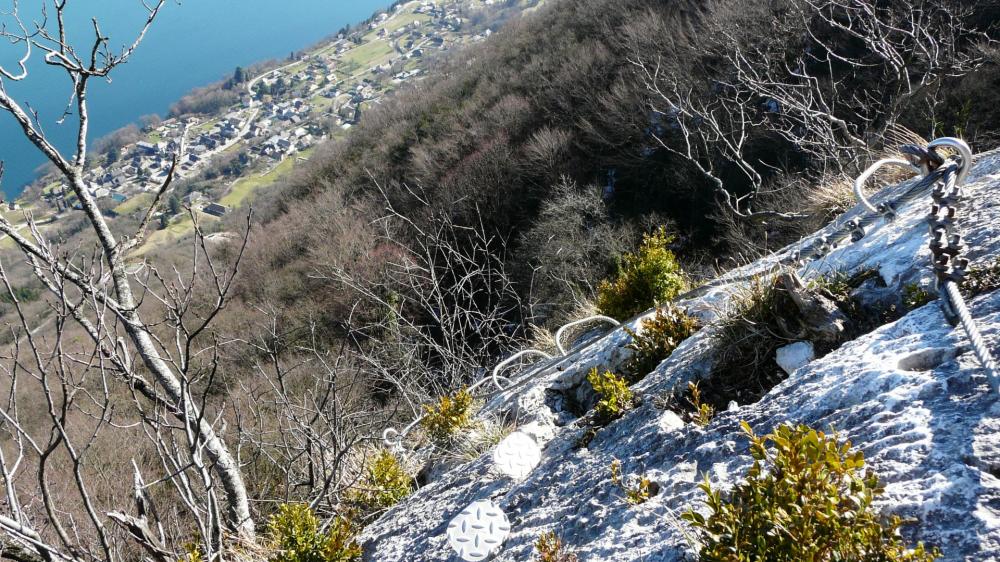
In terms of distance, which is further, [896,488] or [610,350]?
[610,350]

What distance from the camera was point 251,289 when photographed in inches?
1275

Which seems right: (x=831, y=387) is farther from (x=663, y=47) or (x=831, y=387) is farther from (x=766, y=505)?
(x=663, y=47)

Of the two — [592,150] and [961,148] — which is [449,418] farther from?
[592,150]

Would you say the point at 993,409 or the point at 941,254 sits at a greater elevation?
the point at 941,254

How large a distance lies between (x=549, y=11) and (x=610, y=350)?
161ft

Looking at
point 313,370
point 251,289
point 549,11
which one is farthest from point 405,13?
point 313,370

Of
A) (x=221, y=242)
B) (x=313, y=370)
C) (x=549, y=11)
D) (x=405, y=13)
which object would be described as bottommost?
(x=313, y=370)

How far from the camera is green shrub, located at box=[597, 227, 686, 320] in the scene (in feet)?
16.3

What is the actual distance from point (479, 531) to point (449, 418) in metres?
1.86

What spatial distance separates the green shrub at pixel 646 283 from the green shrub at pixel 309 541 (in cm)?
300

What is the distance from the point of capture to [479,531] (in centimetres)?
242

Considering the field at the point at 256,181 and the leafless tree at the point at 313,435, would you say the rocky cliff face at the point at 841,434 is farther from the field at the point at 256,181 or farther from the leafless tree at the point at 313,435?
the field at the point at 256,181

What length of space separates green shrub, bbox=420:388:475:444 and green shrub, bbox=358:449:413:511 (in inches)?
15.8

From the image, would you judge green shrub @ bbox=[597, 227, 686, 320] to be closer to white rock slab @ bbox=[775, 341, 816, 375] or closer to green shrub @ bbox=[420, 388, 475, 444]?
green shrub @ bbox=[420, 388, 475, 444]
